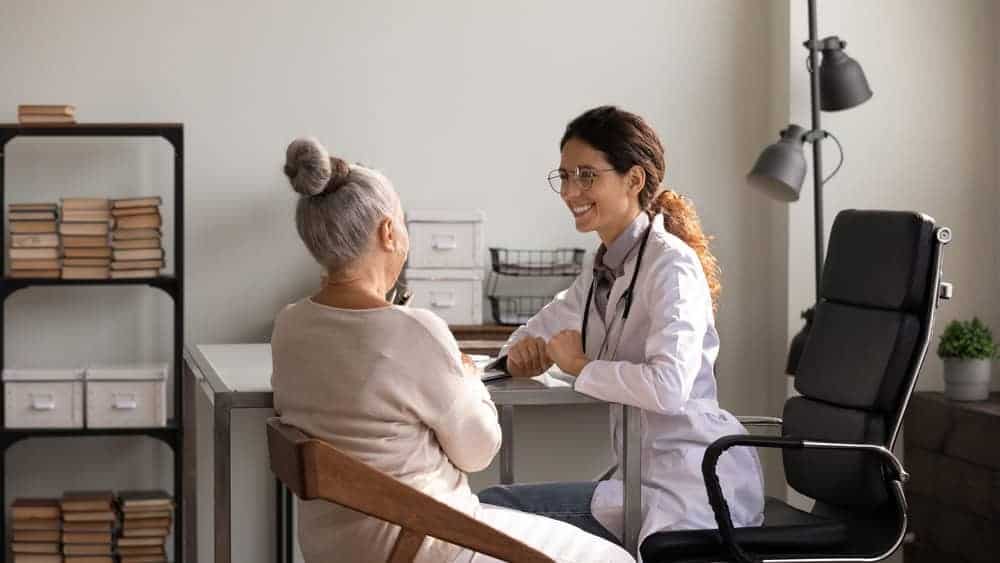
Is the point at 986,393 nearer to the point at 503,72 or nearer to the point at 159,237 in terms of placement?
the point at 503,72

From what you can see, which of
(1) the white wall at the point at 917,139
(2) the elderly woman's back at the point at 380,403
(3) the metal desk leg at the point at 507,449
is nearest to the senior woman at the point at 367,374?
(2) the elderly woman's back at the point at 380,403

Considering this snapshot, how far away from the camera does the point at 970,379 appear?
4266 mm

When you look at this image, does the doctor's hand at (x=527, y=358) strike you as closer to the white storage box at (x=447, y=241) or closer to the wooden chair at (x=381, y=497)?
the wooden chair at (x=381, y=497)

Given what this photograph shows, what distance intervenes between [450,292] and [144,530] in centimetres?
115

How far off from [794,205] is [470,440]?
252cm

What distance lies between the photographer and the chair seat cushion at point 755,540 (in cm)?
272

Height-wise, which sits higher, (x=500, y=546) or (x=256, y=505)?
(x=500, y=546)

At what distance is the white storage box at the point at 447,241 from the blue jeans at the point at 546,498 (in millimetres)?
1262

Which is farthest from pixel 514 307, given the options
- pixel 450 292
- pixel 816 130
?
pixel 816 130

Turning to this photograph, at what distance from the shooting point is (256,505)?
4.59m

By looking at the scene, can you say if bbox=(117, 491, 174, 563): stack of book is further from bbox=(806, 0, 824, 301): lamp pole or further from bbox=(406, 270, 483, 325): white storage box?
bbox=(806, 0, 824, 301): lamp pole

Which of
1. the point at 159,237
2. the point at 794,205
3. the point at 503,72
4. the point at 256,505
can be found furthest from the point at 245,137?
the point at 794,205

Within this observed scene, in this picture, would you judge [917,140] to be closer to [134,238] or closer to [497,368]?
[497,368]

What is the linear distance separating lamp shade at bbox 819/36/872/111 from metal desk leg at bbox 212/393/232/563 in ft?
8.09
